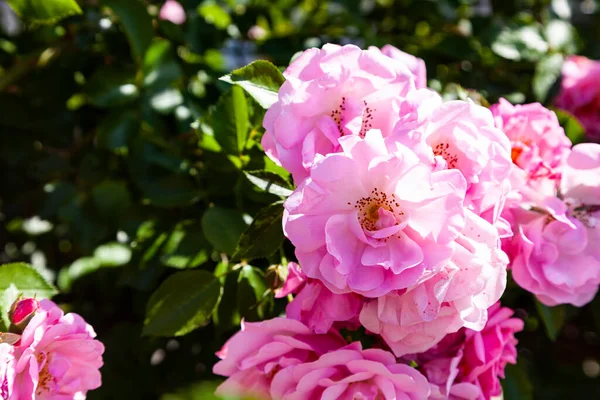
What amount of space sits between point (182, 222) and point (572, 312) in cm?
46

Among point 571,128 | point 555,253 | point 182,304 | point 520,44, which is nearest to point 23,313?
point 182,304

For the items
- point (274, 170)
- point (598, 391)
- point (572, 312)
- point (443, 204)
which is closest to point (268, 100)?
point (274, 170)

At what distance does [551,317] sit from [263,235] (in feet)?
1.15

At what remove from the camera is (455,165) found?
1.75ft

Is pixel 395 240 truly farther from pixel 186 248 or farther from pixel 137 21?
pixel 137 21

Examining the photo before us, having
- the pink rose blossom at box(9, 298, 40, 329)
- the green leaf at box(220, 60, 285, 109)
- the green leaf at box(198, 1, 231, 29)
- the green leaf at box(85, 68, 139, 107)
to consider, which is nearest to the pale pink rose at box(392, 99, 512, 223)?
the green leaf at box(220, 60, 285, 109)

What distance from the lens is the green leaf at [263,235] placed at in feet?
1.89

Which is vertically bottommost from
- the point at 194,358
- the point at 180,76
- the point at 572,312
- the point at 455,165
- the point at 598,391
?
the point at 598,391

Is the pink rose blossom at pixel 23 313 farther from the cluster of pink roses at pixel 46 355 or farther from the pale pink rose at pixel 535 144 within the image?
the pale pink rose at pixel 535 144

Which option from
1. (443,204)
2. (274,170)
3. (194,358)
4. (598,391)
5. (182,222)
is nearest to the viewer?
(443,204)

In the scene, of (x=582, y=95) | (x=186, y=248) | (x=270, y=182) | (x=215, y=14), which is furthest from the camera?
(x=215, y=14)

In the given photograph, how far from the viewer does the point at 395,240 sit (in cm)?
51

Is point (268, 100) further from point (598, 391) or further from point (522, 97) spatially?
point (598, 391)

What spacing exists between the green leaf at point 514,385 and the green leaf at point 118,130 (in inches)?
21.1
